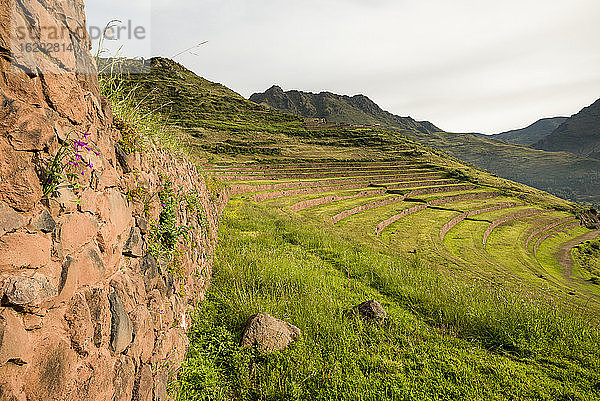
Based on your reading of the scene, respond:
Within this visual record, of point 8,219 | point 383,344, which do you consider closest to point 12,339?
point 8,219

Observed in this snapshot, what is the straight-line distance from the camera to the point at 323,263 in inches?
271

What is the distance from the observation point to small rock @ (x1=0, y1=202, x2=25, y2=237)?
4.13 ft

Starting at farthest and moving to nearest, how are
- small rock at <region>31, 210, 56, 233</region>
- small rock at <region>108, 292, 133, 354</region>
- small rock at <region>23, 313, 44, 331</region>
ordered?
small rock at <region>108, 292, 133, 354</region>
small rock at <region>31, 210, 56, 233</region>
small rock at <region>23, 313, 44, 331</region>

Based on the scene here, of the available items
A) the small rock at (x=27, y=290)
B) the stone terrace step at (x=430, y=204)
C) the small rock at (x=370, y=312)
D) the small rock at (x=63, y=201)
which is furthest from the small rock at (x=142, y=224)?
the stone terrace step at (x=430, y=204)

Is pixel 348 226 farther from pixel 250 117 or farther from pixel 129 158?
pixel 250 117

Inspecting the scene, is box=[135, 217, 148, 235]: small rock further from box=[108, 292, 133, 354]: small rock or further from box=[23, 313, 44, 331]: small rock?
box=[23, 313, 44, 331]: small rock

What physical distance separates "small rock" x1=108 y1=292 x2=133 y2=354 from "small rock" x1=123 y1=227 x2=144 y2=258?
1.49 ft

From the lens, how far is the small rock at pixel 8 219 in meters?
1.26

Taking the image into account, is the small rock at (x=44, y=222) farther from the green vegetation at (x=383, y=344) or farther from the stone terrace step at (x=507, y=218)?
the stone terrace step at (x=507, y=218)

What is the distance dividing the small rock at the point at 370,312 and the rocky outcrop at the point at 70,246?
2662 mm

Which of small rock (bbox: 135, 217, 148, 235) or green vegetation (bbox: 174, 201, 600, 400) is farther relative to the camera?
green vegetation (bbox: 174, 201, 600, 400)

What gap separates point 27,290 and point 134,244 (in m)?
1.27

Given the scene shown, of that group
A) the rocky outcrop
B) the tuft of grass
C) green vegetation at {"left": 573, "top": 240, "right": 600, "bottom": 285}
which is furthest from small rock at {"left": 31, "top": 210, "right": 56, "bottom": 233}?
green vegetation at {"left": 573, "top": 240, "right": 600, "bottom": 285}

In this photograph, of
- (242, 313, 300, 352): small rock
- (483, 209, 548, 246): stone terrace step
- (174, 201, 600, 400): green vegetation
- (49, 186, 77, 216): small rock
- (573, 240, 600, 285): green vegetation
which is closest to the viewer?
(49, 186, 77, 216): small rock
